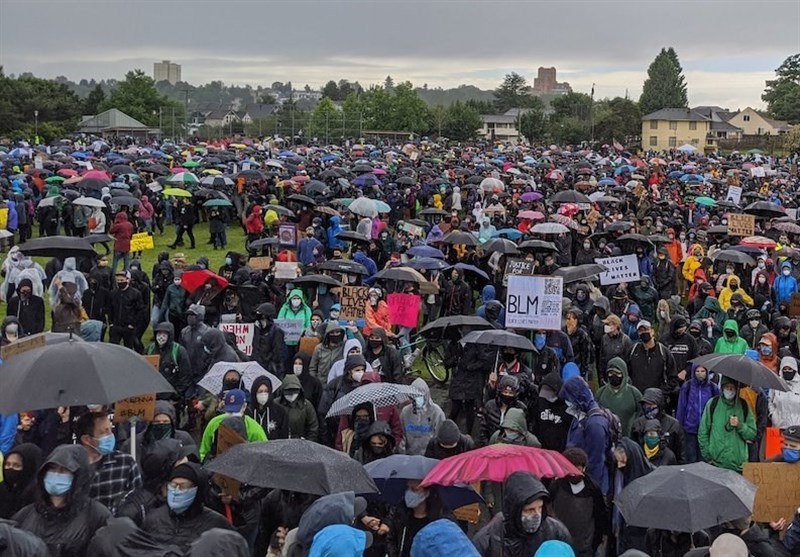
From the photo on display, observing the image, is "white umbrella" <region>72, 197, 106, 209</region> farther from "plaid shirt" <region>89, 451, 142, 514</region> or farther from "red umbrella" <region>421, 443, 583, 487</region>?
"red umbrella" <region>421, 443, 583, 487</region>

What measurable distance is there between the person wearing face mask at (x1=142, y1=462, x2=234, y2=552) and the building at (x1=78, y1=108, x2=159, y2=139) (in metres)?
70.3

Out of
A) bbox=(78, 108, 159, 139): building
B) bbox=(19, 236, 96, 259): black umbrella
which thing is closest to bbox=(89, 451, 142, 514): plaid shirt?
bbox=(19, 236, 96, 259): black umbrella

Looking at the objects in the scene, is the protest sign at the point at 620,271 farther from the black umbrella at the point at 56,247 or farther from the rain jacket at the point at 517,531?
the rain jacket at the point at 517,531

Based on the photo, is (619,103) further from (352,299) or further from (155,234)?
(352,299)

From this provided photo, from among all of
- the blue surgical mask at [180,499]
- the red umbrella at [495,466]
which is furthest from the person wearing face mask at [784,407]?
the blue surgical mask at [180,499]

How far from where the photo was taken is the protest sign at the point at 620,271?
13.8 m

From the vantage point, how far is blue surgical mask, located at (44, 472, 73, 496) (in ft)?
16.8

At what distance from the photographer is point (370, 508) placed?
20.6 ft

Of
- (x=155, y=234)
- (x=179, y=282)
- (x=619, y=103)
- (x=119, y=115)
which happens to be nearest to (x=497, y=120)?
(x=619, y=103)

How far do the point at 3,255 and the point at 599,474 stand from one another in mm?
16599

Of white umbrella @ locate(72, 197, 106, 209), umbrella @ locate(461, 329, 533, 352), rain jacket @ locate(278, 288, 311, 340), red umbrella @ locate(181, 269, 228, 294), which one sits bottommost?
rain jacket @ locate(278, 288, 311, 340)

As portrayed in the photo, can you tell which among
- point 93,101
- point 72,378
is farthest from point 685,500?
point 93,101

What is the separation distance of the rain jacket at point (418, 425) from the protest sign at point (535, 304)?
2555 millimetres

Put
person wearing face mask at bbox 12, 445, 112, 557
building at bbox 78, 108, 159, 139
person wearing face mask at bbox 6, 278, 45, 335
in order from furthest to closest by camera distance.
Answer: building at bbox 78, 108, 159, 139, person wearing face mask at bbox 6, 278, 45, 335, person wearing face mask at bbox 12, 445, 112, 557
